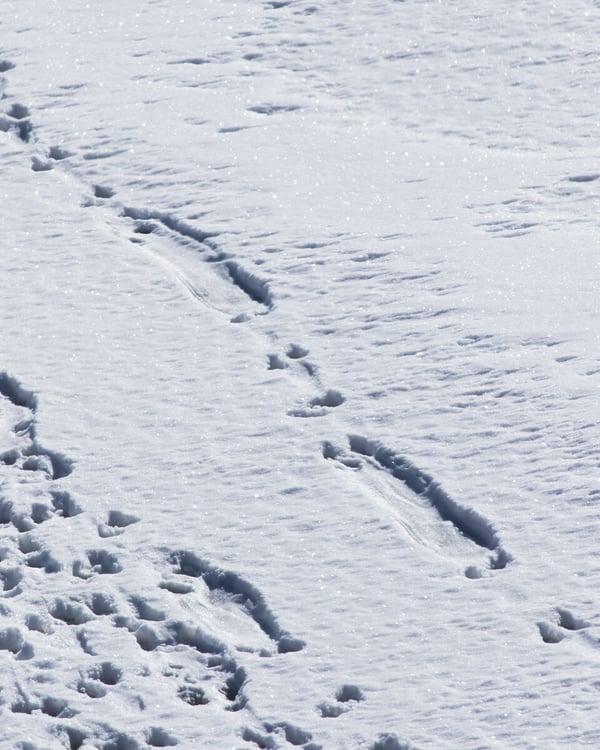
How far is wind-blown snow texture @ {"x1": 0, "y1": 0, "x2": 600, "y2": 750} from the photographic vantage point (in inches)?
167

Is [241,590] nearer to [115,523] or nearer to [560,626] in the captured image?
[115,523]

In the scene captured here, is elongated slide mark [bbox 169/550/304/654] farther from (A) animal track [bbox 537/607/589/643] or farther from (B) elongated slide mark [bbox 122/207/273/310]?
(B) elongated slide mark [bbox 122/207/273/310]

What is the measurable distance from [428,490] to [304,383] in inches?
37.9

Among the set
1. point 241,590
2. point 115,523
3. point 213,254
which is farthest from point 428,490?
point 213,254

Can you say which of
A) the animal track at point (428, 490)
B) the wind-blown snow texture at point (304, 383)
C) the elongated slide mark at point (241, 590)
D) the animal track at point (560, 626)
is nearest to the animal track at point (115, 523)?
the wind-blown snow texture at point (304, 383)

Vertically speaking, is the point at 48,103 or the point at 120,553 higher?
the point at 48,103

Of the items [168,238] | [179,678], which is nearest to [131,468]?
[179,678]

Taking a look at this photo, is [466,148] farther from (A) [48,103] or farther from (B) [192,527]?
(B) [192,527]

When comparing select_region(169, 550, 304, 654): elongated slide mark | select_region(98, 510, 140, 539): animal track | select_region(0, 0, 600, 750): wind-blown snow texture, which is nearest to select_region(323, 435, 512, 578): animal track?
select_region(0, 0, 600, 750): wind-blown snow texture

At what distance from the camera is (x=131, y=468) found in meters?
5.30

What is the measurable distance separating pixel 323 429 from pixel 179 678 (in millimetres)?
1483

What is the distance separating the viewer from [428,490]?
16.6ft

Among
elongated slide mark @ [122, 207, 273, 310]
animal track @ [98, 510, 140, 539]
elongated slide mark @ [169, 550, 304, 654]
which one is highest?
elongated slide mark @ [122, 207, 273, 310]

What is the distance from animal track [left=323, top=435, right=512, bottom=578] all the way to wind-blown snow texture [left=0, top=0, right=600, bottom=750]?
0.04 feet
